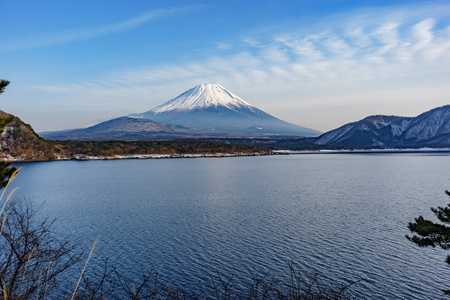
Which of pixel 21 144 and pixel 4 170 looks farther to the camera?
pixel 21 144

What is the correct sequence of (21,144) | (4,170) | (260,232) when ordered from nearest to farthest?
(4,170)
(260,232)
(21,144)

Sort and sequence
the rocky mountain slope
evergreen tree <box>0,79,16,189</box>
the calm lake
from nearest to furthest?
evergreen tree <box>0,79,16,189</box>
the calm lake
the rocky mountain slope

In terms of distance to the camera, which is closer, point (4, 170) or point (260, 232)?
point (4, 170)

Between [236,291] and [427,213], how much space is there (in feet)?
64.8

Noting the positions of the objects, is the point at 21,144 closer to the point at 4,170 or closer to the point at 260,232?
the point at 4,170

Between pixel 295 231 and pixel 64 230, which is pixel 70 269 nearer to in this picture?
pixel 64 230

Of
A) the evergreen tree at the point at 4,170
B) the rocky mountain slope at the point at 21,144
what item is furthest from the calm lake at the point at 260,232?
the rocky mountain slope at the point at 21,144

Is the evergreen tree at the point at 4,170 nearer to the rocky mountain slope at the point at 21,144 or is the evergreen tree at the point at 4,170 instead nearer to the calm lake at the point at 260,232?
the calm lake at the point at 260,232

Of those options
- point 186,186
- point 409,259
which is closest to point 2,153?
point 186,186

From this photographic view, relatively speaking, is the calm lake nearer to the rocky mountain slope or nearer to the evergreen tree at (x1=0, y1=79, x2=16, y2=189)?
the evergreen tree at (x1=0, y1=79, x2=16, y2=189)

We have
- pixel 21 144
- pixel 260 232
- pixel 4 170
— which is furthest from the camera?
pixel 21 144

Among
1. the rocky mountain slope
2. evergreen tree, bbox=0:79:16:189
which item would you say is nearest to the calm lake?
evergreen tree, bbox=0:79:16:189

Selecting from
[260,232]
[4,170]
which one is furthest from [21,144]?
[260,232]

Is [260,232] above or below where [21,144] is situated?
below
